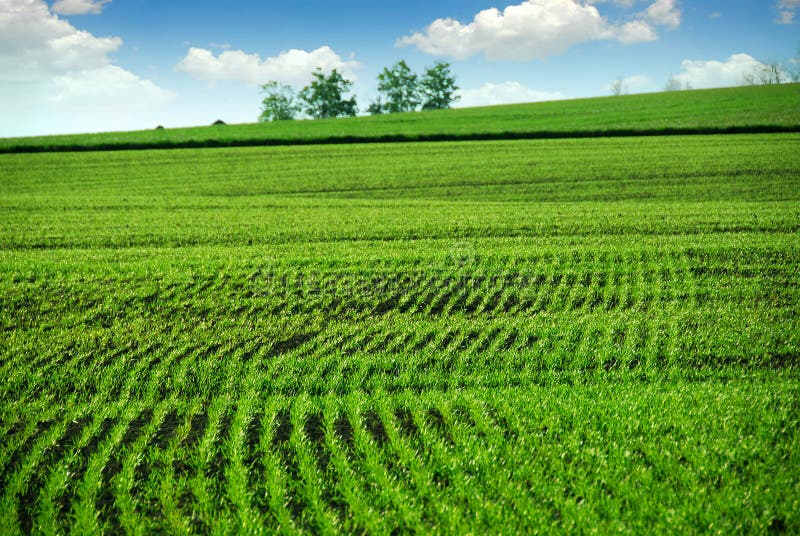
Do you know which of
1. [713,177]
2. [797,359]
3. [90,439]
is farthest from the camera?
[713,177]

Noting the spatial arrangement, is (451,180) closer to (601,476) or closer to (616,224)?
(616,224)

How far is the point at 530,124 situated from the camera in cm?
4603

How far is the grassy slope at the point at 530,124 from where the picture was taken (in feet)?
132

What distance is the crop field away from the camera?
5152 millimetres

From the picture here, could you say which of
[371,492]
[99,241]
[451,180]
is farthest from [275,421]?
[451,180]

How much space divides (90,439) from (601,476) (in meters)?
6.26

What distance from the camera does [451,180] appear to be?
27891 mm

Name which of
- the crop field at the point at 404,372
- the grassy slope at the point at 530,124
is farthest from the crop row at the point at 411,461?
the grassy slope at the point at 530,124

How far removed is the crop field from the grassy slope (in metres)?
25.9

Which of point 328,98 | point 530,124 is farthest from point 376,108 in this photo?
point 530,124

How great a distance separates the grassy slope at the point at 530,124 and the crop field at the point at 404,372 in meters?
25.9

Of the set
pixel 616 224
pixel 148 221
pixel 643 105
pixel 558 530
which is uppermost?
pixel 643 105

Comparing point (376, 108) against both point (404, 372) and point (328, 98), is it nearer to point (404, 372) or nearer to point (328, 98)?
A: point (328, 98)

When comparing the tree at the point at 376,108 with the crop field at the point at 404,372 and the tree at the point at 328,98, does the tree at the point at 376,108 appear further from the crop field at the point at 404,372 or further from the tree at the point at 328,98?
the crop field at the point at 404,372
